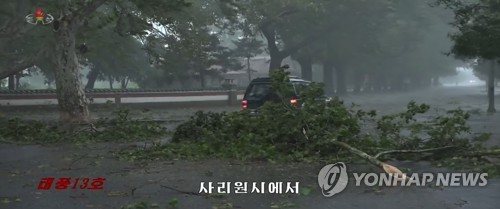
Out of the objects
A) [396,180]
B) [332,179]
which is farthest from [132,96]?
Result: [396,180]

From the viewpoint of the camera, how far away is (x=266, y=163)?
907cm

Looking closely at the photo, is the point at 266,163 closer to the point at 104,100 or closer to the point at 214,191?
the point at 214,191

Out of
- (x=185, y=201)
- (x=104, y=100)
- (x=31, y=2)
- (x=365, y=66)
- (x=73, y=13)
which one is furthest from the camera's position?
(x=365, y=66)

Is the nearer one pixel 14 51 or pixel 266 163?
pixel 266 163

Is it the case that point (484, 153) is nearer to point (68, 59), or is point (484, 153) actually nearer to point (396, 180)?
point (396, 180)

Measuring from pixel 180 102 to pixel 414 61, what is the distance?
1817 inches

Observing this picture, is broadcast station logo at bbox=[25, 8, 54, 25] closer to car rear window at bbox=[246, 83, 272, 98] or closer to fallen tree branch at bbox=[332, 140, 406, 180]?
car rear window at bbox=[246, 83, 272, 98]

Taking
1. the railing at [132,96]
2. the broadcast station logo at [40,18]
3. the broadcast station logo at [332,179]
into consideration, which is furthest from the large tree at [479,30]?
the railing at [132,96]

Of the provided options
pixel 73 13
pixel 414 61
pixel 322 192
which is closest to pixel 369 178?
pixel 322 192
